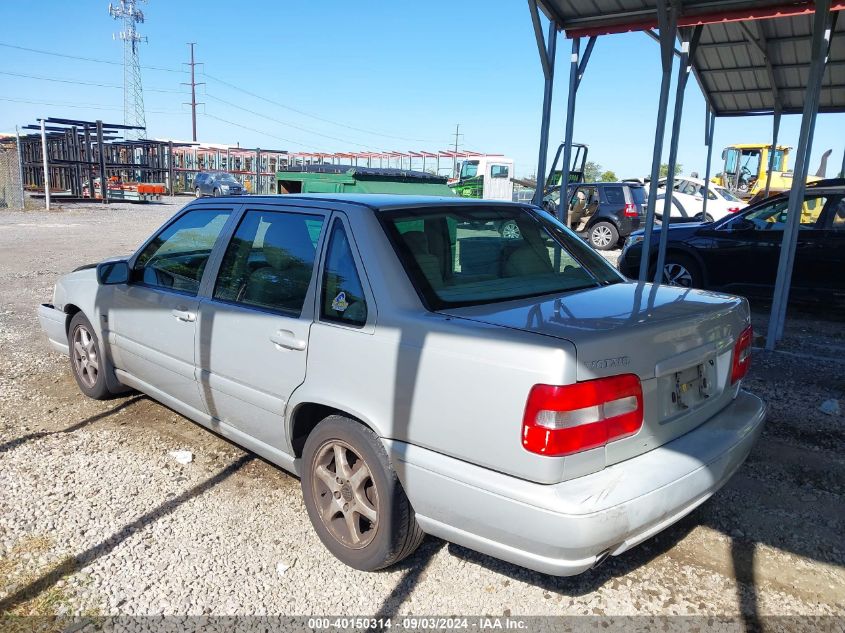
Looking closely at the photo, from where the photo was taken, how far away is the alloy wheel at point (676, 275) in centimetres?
910

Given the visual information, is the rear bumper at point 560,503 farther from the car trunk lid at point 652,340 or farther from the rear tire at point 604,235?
the rear tire at point 604,235

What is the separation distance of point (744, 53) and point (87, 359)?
1145 centimetres

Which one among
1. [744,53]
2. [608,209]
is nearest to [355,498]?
[744,53]

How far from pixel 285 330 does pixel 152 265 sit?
5.45 feet

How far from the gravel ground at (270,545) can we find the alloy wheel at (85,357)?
1.20 feet

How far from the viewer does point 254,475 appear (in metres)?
3.72

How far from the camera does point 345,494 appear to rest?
9.27ft

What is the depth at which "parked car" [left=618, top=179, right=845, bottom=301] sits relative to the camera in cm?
792

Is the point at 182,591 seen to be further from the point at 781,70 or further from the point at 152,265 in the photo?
the point at 781,70

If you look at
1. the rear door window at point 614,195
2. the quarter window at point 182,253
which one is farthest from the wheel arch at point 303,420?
the rear door window at point 614,195

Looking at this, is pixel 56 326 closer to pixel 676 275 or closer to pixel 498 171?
pixel 676 275

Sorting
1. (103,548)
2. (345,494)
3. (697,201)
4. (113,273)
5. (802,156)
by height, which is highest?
(802,156)

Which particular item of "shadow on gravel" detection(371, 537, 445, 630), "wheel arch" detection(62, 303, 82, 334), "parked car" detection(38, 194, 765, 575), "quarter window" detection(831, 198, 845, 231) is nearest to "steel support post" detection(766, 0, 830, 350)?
"quarter window" detection(831, 198, 845, 231)

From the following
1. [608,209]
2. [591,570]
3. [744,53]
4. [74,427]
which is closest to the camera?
[591,570]
